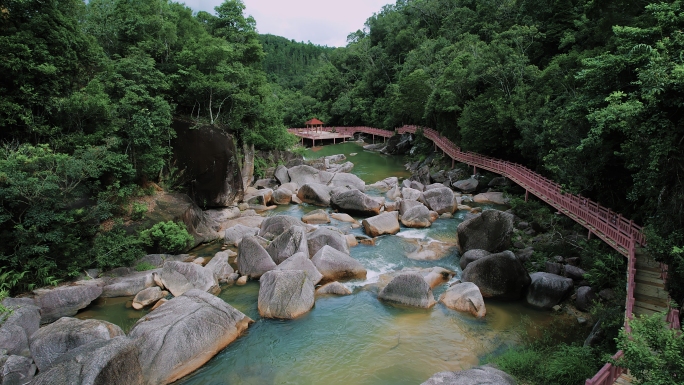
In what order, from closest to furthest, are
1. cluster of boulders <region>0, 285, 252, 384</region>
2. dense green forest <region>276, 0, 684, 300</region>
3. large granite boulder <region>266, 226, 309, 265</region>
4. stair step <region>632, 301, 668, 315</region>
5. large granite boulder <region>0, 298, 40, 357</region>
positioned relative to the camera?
cluster of boulders <region>0, 285, 252, 384</region> → dense green forest <region>276, 0, 684, 300</region> → stair step <region>632, 301, 668, 315</region> → large granite boulder <region>0, 298, 40, 357</region> → large granite boulder <region>266, 226, 309, 265</region>

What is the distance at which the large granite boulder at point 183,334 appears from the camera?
32.8 feet

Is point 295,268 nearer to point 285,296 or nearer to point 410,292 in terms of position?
point 285,296

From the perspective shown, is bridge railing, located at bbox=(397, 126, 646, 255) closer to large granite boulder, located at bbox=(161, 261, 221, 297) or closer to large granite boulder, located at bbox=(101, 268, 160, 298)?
large granite boulder, located at bbox=(161, 261, 221, 297)

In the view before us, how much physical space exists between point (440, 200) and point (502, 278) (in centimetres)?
1016

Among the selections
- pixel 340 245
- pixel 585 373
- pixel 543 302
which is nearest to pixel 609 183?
pixel 543 302

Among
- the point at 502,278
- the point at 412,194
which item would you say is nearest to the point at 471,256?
the point at 502,278

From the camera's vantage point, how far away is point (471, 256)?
53.3ft

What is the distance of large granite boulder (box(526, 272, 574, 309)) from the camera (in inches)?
531

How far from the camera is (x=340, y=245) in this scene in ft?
57.6

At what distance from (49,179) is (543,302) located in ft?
56.8

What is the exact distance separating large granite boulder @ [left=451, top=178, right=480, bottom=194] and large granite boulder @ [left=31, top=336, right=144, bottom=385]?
2401 centimetres

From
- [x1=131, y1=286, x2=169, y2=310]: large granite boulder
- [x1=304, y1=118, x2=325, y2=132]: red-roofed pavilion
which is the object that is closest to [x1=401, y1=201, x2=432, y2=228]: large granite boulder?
[x1=131, y1=286, x2=169, y2=310]: large granite boulder

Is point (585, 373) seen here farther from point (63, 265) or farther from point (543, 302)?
point (63, 265)

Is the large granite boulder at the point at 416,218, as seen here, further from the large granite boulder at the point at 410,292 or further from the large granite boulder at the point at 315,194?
the large granite boulder at the point at 410,292
